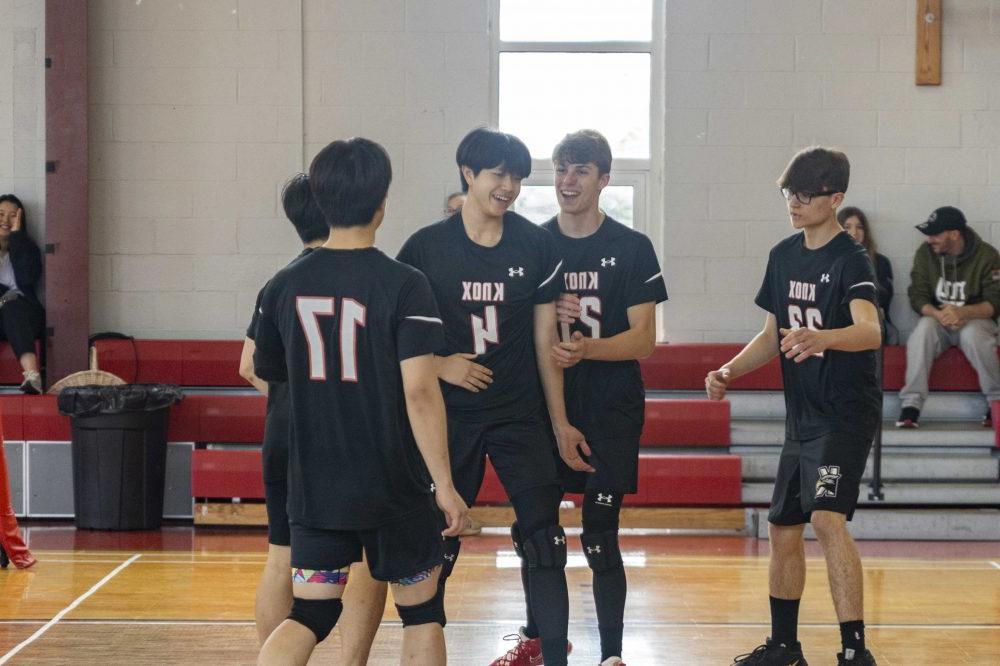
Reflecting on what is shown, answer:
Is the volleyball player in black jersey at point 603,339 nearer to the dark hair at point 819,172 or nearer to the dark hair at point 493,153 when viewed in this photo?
the dark hair at point 493,153

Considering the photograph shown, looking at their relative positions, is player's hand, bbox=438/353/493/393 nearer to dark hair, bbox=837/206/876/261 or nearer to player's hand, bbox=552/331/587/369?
player's hand, bbox=552/331/587/369

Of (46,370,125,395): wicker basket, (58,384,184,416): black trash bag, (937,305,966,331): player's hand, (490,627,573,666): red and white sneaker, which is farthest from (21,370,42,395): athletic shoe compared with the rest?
(937,305,966,331): player's hand

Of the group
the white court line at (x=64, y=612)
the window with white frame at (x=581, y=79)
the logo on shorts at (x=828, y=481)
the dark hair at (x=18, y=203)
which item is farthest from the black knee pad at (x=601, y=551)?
the dark hair at (x=18, y=203)

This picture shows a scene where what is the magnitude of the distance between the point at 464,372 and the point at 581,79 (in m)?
5.31

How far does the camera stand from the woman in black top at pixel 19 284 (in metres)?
8.04

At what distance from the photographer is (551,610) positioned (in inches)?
140

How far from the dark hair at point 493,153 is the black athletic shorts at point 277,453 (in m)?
0.85

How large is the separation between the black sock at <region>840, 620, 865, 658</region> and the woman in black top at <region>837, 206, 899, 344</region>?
182 inches

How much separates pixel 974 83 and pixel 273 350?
22.5 feet

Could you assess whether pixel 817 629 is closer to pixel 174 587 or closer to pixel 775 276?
pixel 775 276

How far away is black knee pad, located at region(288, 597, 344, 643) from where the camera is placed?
2.78 metres

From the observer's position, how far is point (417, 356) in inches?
108

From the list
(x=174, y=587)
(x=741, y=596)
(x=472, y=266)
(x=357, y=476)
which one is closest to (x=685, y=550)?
(x=741, y=596)

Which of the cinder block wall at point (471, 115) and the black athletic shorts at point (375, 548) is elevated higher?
the cinder block wall at point (471, 115)
